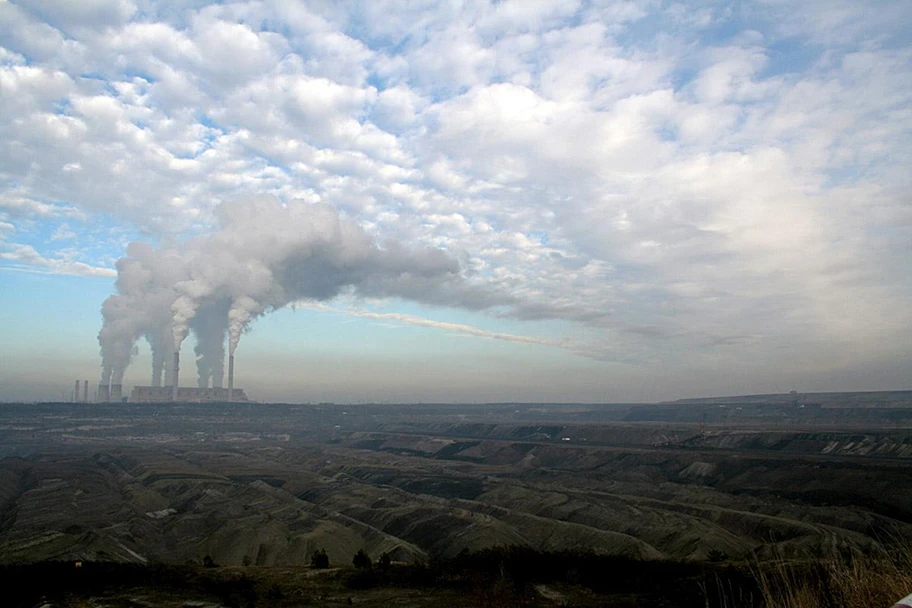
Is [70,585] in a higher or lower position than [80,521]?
higher

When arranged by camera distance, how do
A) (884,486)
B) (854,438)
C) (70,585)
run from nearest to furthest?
(70,585)
(884,486)
(854,438)

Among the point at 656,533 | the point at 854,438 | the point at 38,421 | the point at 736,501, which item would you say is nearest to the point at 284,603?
the point at 656,533

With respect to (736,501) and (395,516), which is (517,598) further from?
(736,501)

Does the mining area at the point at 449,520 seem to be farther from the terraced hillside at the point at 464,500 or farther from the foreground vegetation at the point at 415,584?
the terraced hillside at the point at 464,500

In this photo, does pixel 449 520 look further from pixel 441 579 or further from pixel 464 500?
pixel 441 579

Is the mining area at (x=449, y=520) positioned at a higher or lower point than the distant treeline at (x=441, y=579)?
lower

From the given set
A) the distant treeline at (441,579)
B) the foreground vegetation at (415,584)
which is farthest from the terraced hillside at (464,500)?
the distant treeline at (441,579)
